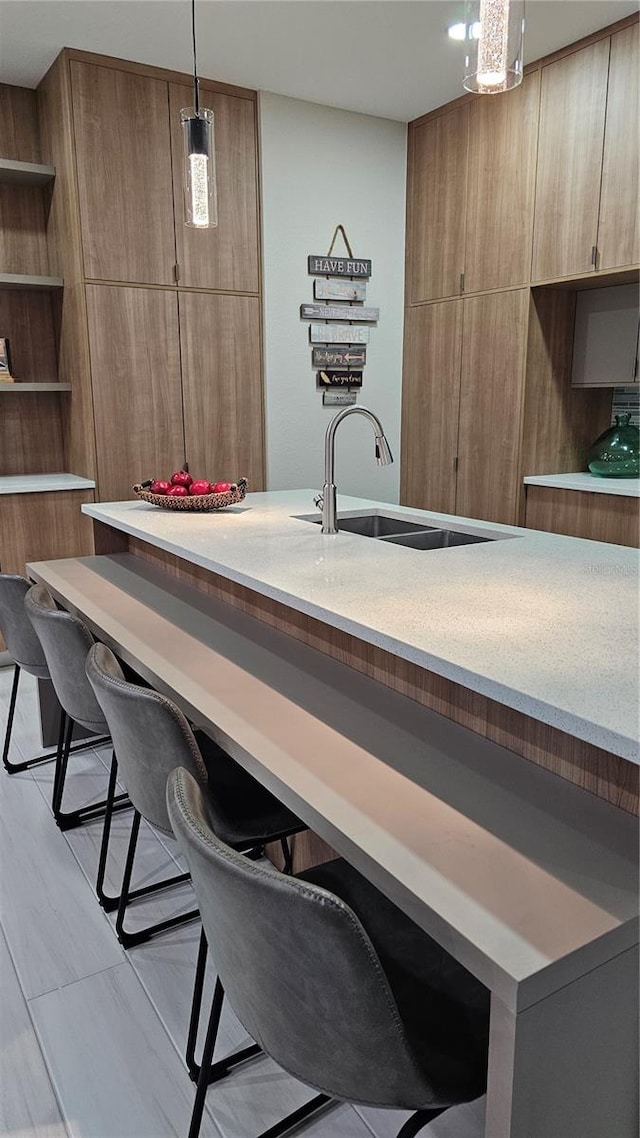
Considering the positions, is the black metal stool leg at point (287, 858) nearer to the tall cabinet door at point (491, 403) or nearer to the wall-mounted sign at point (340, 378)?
the tall cabinet door at point (491, 403)

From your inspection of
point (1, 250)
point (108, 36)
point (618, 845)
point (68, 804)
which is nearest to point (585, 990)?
point (618, 845)

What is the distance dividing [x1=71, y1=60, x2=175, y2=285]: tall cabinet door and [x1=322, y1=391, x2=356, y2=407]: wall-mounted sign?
A: 1132 mm

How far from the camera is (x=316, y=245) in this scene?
448 cm

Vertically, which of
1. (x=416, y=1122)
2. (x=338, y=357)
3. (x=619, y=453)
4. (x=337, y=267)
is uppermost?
(x=337, y=267)

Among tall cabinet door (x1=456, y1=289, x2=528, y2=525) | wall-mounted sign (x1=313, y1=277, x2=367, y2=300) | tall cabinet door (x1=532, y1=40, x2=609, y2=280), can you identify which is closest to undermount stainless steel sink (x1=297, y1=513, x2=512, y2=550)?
tall cabinet door (x1=456, y1=289, x2=528, y2=525)

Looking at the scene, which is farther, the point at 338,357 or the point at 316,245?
the point at 338,357

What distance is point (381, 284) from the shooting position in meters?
4.75

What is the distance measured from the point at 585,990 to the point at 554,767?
1.41 feet

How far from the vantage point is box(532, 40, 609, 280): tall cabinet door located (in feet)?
11.7

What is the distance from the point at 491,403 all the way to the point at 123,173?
2.18 meters

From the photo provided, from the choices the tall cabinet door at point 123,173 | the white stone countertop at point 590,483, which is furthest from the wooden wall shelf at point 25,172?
the white stone countertop at point 590,483

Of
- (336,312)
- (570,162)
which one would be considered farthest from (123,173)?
(570,162)

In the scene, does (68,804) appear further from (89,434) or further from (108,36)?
(108,36)

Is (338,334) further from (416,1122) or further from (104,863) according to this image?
(416,1122)
